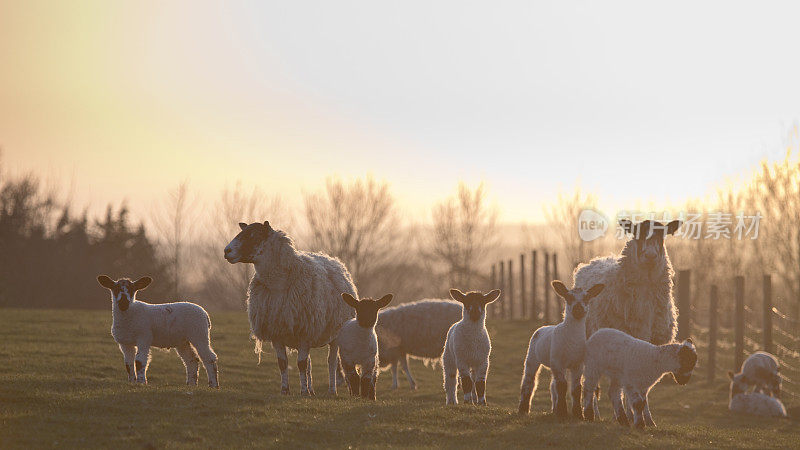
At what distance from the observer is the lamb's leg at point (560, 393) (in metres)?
11.8

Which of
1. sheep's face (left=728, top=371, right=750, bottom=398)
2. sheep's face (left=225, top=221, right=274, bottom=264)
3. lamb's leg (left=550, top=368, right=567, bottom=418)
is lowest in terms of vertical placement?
sheep's face (left=728, top=371, right=750, bottom=398)

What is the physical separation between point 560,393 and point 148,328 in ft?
24.6

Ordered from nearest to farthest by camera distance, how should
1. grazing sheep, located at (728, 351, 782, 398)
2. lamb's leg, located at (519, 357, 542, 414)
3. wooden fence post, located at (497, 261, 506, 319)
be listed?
lamb's leg, located at (519, 357, 542, 414) < grazing sheep, located at (728, 351, 782, 398) < wooden fence post, located at (497, 261, 506, 319)

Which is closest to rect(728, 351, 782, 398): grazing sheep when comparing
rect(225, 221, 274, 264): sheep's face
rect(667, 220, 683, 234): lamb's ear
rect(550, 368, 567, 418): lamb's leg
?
rect(667, 220, 683, 234): lamb's ear

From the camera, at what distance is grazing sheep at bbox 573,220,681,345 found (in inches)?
551

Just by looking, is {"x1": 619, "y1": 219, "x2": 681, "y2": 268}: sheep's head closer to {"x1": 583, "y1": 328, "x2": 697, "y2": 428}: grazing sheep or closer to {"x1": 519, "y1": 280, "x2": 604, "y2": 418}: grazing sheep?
{"x1": 519, "y1": 280, "x2": 604, "y2": 418}: grazing sheep

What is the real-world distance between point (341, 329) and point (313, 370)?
25.7 feet

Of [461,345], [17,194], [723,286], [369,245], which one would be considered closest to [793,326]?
[723,286]

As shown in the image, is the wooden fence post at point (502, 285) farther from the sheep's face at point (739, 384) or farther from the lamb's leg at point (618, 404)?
the lamb's leg at point (618, 404)

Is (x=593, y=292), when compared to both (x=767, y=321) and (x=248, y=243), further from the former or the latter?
(x=767, y=321)

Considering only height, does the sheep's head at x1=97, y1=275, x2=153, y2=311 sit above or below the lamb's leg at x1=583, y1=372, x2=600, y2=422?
above

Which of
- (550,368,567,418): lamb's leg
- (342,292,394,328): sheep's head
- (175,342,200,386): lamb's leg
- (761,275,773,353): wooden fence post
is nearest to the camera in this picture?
(550,368,567,418): lamb's leg

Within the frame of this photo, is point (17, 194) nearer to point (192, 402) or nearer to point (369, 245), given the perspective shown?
point (369, 245)

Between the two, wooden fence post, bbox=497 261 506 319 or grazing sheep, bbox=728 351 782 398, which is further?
A: wooden fence post, bbox=497 261 506 319
